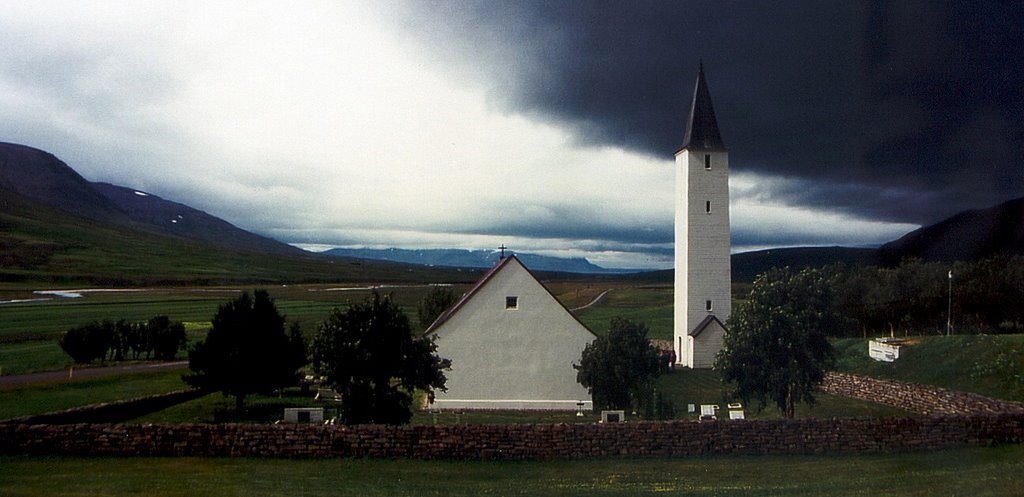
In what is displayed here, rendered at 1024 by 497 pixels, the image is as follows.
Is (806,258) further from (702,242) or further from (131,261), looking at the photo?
(131,261)

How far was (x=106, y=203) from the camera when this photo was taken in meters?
18.3

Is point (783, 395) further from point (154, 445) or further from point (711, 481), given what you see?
point (154, 445)

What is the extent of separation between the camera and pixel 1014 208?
1394 centimetres

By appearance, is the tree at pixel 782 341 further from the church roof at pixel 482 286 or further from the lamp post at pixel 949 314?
the lamp post at pixel 949 314

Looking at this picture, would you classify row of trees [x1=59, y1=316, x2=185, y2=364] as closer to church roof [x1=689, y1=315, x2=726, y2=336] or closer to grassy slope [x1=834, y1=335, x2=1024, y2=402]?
church roof [x1=689, y1=315, x2=726, y2=336]

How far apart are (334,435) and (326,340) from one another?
1805 millimetres

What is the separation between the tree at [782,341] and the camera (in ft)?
44.7

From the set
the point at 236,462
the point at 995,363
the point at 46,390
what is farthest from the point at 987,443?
the point at 46,390

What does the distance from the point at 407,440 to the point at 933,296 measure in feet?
63.6

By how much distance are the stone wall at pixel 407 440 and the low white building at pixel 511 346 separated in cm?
588

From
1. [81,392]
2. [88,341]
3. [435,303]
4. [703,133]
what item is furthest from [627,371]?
[88,341]

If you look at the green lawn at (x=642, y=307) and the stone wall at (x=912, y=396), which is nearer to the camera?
the stone wall at (x=912, y=396)

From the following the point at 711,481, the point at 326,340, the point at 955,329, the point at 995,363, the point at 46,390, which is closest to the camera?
the point at 711,481

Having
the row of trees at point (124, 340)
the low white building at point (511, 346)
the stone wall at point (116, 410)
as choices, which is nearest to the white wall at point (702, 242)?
the low white building at point (511, 346)
